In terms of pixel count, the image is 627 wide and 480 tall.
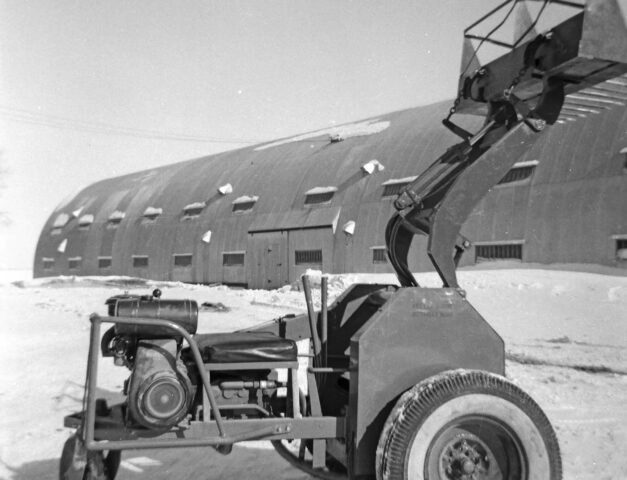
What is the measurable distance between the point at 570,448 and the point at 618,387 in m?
2.98

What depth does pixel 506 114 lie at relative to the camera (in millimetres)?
4016

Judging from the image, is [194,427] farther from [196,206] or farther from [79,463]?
[196,206]

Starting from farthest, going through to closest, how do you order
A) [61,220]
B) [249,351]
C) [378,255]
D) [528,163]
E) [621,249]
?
[61,220]
[378,255]
[528,163]
[621,249]
[249,351]

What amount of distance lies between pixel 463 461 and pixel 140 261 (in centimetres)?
2949

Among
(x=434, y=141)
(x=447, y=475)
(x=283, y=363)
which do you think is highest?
(x=434, y=141)

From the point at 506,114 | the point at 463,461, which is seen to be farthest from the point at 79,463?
the point at 506,114

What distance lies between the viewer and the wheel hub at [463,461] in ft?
10.7

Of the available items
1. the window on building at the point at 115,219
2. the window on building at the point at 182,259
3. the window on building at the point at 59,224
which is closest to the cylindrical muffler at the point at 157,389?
the window on building at the point at 182,259

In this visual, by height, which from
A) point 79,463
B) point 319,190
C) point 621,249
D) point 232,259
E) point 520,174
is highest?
point 319,190

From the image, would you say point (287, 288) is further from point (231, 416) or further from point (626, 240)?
point (231, 416)

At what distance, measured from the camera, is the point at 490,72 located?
431 cm

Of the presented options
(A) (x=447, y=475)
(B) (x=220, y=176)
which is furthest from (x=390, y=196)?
(A) (x=447, y=475)

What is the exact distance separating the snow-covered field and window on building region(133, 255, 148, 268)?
10.6 meters

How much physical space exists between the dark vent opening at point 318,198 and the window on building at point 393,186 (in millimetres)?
2571
